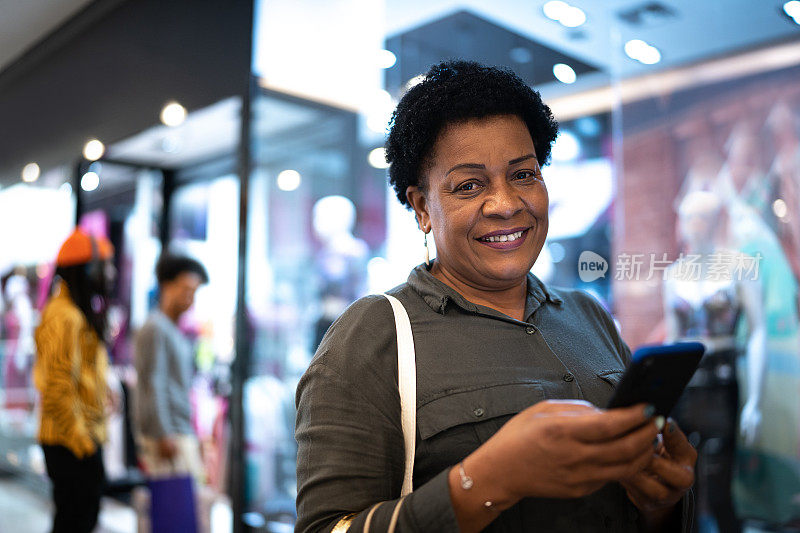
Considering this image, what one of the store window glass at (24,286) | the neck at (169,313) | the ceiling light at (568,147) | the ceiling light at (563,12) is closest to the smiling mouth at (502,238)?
the ceiling light at (563,12)

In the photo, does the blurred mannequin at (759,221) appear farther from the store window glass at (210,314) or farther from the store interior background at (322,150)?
the store window glass at (210,314)

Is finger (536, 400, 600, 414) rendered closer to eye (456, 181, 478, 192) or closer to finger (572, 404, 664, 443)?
finger (572, 404, 664, 443)

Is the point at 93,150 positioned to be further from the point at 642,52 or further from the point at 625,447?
the point at 625,447

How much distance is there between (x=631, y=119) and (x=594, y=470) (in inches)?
95.9

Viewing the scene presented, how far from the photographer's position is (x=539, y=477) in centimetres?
91

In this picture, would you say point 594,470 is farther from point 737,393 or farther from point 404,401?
point 737,393

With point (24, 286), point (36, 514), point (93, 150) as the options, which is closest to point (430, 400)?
point (93, 150)

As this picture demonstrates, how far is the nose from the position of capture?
1.22 m

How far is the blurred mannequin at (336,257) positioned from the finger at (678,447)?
2.87 meters

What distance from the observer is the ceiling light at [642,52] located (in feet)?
9.49

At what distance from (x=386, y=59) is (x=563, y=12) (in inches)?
36.6

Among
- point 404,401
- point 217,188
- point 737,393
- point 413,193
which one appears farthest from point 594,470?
point 217,188
